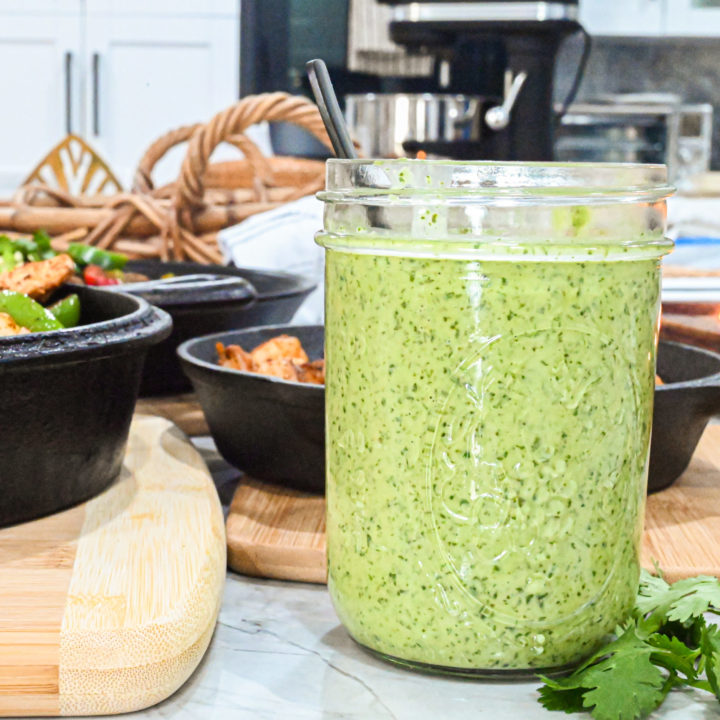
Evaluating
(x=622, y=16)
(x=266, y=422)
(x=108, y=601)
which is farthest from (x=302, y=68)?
(x=108, y=601)

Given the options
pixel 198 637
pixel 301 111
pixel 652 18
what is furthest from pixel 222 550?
pixel 652 18

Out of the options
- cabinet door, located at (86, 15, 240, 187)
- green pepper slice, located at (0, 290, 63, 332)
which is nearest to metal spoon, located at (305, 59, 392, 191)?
green pepper slice, located at (0, 290, 63, 332)

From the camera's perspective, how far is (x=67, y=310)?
38.0 inches

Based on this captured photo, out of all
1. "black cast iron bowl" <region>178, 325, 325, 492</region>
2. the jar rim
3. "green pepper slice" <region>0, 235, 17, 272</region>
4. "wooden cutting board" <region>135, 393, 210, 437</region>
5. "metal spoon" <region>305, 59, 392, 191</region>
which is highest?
"metal spoon" <region>305, 59, 392, 191</region>

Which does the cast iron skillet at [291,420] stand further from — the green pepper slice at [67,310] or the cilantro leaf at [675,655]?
the cilantro leaf at [675,655]

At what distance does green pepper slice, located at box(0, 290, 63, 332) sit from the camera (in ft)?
2.86

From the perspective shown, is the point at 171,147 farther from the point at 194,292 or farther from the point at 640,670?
the point at 640,670

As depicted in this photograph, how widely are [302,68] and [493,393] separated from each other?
3639mm

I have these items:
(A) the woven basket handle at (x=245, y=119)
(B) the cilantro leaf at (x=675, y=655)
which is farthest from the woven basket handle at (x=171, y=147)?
(B) the cilantro leaf at (x=675, y=655)

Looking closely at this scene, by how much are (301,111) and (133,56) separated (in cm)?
317

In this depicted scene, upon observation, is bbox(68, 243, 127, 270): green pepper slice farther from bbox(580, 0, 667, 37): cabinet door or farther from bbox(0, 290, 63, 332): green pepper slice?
bbox(580, 0, 667, 37): cabinet door

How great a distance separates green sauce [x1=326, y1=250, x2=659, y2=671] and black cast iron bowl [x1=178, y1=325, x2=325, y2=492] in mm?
224

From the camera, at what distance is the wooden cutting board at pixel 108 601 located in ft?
1.98

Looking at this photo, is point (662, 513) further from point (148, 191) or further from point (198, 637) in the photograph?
point (148, 191)
